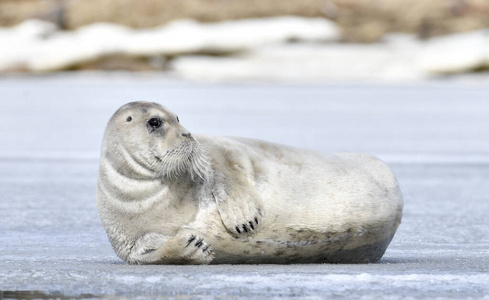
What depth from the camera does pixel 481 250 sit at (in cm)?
503

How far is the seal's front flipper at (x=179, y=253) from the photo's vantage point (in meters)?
4.34

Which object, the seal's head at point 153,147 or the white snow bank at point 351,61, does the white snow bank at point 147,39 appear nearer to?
the white snow bank at point 351,61

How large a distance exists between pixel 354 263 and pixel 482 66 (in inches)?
932

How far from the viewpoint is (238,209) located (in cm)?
437

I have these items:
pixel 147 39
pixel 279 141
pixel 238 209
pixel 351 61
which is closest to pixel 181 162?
pixel 238 209

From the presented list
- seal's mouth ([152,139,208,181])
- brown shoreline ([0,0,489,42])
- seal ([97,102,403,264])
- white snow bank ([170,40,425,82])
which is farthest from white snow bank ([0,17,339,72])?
seal's mouth ([152,139,208,181])

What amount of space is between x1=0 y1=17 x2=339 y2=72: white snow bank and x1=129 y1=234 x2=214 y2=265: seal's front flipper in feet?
81.3

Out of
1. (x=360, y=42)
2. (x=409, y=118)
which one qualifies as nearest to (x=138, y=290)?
(x=409, y=118)

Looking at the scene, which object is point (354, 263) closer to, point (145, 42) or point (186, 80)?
point (186, 80)

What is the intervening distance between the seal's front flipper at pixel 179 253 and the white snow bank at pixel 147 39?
2477cm

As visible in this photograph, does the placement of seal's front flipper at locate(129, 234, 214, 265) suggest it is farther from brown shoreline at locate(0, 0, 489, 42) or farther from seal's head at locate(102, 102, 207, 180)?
brown shoreline at locate(0, 0, 489, 42)

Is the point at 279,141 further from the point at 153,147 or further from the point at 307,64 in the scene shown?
the point at 307,64

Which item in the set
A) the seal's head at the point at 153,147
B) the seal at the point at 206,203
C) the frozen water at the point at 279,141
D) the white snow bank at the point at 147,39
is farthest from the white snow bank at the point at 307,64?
the seal's head at the point at 153,147

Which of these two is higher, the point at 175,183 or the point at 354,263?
the point at 175,183
